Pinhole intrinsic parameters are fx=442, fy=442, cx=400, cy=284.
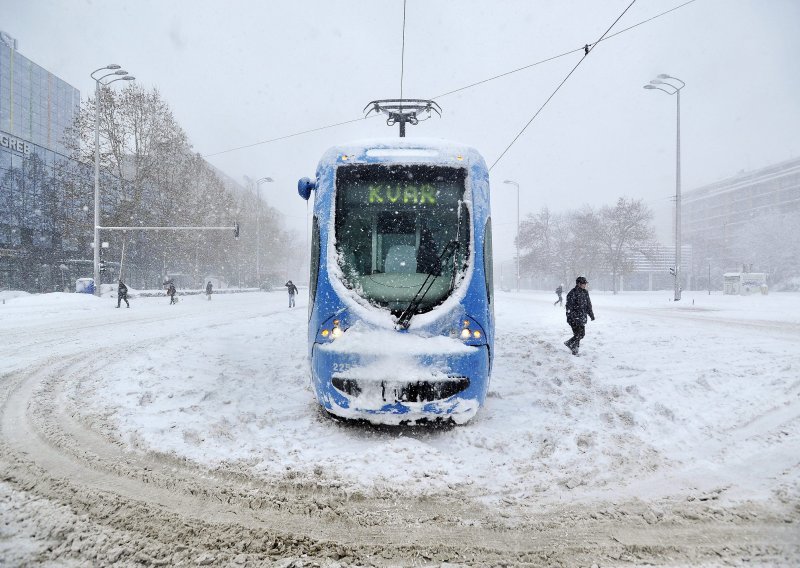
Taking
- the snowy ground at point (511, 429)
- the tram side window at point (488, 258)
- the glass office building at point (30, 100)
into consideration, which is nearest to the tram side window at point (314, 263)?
the snowy ground at point (511, 429)

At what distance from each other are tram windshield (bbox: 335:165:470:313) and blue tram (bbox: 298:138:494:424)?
11 millimetres

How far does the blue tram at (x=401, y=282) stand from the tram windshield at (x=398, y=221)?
0.04 ft

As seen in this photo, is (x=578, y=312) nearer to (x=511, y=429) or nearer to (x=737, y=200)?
(x=511, y=429)

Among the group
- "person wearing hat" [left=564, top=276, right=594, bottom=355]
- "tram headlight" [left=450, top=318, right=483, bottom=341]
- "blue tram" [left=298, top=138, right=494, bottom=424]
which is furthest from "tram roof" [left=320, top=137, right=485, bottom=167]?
"person wearing hat" [left=564, top=276, right=594, bottom=355]

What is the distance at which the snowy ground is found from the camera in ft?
10.5

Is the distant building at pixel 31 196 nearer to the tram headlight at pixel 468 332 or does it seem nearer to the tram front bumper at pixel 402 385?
the tram front bumper at pixel 402 385

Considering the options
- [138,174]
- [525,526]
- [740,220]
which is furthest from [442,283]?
[740,220]

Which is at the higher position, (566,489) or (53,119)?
(53,119)

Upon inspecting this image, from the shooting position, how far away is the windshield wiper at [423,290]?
4.21 metres

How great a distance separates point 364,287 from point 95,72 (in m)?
28.4

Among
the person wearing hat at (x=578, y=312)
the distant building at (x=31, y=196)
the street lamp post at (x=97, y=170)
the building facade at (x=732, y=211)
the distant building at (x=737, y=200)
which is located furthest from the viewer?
the distant building at (x=737, y=200)

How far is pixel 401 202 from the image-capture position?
4.75 m

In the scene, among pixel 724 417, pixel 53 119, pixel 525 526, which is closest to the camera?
pixel 525 526

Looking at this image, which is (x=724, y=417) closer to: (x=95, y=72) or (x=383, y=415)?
(x=383, y=415)
